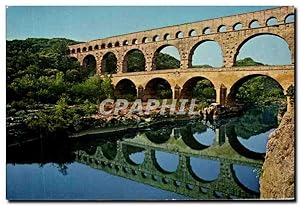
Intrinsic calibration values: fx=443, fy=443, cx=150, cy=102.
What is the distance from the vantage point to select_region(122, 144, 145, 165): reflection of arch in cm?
367

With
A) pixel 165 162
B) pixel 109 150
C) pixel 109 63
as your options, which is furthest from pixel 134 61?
pixel 165 162

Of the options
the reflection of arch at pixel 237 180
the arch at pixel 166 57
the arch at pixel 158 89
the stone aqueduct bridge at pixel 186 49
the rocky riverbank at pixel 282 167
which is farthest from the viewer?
the arch at pixel 166 57

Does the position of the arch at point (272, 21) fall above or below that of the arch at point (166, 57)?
above

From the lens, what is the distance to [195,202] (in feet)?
10.7

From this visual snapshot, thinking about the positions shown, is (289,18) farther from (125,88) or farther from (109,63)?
(109,63)

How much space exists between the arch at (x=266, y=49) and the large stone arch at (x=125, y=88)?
0.94 meters

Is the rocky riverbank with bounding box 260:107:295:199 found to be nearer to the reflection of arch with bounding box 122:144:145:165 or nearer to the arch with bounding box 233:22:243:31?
the arch with bounding box 233:22:243:31

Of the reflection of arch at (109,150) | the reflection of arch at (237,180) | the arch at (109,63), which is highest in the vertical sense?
the arch at (109,63)

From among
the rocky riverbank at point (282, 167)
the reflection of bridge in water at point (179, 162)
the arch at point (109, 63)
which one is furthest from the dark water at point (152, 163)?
the arch at point (109, 63)

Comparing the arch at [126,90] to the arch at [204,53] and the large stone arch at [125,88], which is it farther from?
the arch at [204,53]

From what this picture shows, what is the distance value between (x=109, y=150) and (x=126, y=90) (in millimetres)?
531

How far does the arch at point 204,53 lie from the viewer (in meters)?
3.93

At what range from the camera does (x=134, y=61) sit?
4.07 metres
